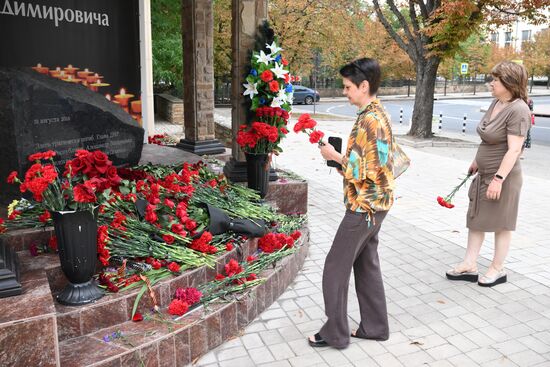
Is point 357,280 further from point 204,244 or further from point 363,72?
point 363,72

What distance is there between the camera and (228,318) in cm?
375

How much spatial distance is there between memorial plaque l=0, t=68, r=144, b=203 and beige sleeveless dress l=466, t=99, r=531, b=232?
3.54m

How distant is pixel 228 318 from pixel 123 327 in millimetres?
739

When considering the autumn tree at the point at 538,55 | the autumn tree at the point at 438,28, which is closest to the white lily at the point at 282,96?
the autumn tree at the point at 438,28

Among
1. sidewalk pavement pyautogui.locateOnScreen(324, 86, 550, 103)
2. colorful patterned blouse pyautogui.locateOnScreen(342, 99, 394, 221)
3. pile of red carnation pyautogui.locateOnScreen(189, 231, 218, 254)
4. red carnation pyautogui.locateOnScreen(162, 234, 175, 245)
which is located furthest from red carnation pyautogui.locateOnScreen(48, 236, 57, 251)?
sidewalk pavement pyautogui.locateOnScreen(324, 86, 550, 103)

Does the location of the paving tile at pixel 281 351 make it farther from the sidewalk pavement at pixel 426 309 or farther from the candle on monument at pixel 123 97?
the candle on monument at pixel 123 97

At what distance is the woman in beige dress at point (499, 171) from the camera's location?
4281 mm

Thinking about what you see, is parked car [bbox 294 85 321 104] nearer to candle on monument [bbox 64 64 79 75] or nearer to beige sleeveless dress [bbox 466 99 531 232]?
candle on monument [bbox 64 64 79 75]

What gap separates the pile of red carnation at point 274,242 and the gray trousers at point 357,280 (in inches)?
45.4

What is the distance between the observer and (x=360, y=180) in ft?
10.6

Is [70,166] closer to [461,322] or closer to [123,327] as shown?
[123,327]

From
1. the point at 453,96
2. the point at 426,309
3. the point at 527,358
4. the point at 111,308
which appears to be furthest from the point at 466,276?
the point at 453,96

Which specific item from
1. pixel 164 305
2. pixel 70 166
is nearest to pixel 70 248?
pixel 70 166

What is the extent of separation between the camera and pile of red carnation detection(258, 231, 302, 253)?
4723 mm
